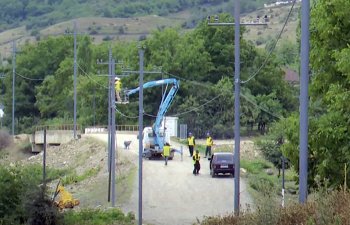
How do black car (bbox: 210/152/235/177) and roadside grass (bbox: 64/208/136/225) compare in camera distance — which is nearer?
roadside grass (bbox: 64/208/136/225)

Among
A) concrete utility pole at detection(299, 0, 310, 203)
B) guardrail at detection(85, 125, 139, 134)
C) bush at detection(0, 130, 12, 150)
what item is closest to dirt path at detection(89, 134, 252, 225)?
concrete utility pole at detection(299, 0, 310, 203)

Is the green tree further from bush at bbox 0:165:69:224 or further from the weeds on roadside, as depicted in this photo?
bush at bbox 0:165:69:224

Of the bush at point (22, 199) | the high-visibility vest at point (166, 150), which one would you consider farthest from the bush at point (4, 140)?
the bush at point (22, 199)

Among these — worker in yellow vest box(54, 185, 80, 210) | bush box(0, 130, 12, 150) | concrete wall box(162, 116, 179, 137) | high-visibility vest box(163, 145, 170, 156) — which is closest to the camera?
worker in yellow vest box(54, 185, 80, 210)

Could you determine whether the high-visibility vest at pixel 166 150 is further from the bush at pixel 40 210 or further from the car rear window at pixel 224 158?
the bush at pixel 40 210

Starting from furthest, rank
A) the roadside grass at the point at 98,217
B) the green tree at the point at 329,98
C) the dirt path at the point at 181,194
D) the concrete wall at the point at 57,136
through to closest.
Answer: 1. the concrete wall at the point at 57,136
2. the dirt path at the point at 181,194
3. the roadside grass at the point at 98,217
4. the green tree at the point at 329,98

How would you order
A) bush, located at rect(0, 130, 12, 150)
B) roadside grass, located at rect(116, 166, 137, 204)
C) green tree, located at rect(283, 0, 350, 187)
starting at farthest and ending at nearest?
bush, located at rect(0, 130, 12, 150), roadside grass, located at rect(116, 166, 137, 204), green tree, located at rect(283, 0, 350, 187)

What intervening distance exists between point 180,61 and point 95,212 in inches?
2407

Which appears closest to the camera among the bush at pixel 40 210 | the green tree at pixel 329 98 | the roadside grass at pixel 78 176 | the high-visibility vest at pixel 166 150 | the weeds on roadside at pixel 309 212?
the weeds on roadside at pixel 309 212

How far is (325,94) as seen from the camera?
28.1 m

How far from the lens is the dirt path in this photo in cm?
4450

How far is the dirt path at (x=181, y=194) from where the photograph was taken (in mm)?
44500

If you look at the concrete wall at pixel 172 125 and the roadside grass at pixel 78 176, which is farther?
the concrete wall at pixel 172 125

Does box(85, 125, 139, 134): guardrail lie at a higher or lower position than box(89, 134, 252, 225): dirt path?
higher
